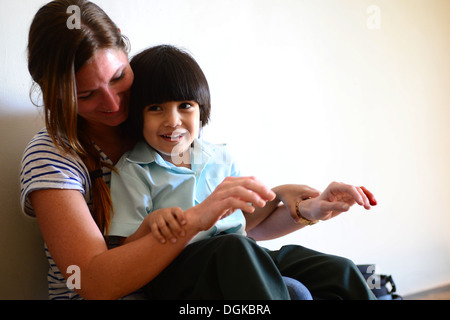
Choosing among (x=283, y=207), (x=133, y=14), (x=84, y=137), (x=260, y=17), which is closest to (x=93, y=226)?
(x=84, y=137)

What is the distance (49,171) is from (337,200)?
56cm

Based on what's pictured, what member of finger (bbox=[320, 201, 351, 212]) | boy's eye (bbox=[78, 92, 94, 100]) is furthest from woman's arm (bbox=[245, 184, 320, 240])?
boy's eye (bbox=[78, 92, 94, 100])

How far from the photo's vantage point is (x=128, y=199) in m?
0.96

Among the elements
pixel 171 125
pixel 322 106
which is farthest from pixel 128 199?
pixel 322 106

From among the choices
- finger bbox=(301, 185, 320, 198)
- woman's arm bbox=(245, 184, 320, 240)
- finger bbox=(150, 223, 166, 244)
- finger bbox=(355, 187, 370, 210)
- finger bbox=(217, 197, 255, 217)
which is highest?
finger bbox=(217, 197, 255, 217)

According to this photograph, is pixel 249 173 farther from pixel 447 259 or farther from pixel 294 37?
pixel 447 259

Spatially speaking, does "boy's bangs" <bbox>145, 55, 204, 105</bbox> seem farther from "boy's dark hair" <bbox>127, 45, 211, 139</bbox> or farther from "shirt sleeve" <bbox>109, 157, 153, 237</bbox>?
"shirt sleeve" <bbox>109, 157, 153, 237</bbox>

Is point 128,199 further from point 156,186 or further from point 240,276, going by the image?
point 240,276

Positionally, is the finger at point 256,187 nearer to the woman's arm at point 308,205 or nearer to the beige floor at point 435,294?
the woman's arm at point 308,205

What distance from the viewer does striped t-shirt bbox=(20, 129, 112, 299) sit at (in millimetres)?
869

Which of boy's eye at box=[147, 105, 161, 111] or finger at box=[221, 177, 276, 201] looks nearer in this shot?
finger at box=[221, 177, 276, 201]

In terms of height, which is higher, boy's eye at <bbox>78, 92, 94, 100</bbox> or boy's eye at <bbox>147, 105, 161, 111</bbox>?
boy's eye at <bbox>78, 92, 94, 100</bbox>

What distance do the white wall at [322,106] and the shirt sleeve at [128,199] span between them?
0.28m
